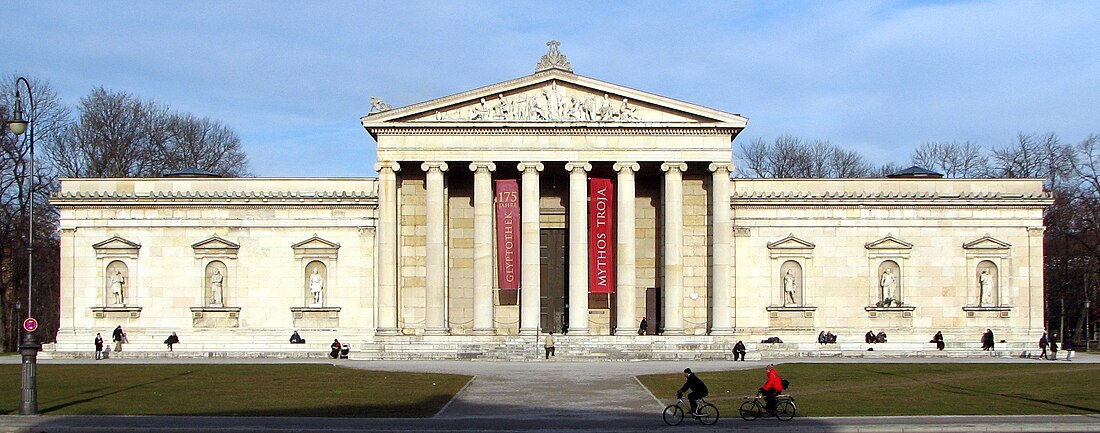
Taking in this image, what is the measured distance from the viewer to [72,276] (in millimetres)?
75000

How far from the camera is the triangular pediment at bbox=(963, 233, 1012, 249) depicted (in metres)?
76.2

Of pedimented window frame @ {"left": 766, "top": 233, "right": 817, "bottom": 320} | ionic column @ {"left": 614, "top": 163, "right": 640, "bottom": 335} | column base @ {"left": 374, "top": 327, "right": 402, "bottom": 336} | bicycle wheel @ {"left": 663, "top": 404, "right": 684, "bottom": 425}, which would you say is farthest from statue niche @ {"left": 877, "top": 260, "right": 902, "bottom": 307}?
bicycle wheel @ {"left": 663, "top": 404, "right": 684, "bottom": 425}

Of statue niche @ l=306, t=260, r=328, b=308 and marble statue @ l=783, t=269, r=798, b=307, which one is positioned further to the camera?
marble statue @ l=783, t=269, r=798, b=307

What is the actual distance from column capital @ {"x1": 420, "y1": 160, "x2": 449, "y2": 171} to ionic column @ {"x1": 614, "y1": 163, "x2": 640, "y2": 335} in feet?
30.5

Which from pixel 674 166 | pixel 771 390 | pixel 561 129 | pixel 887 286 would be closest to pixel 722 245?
pixel 674 166

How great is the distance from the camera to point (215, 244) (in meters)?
75.2

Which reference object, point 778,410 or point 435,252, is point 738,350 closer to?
point 435,252

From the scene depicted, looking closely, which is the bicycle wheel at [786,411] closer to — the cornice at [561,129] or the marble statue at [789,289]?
the cornice at [561,129]

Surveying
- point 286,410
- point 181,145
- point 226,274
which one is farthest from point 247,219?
point 286,410

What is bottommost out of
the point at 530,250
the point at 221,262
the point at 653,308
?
the point at 653,308

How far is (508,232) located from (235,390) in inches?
1110

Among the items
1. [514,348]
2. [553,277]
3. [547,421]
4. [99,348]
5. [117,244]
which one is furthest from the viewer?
[553,277]

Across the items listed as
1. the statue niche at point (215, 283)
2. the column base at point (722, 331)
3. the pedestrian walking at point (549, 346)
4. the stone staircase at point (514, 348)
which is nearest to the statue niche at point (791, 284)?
the stone staircase at point (514, 348)

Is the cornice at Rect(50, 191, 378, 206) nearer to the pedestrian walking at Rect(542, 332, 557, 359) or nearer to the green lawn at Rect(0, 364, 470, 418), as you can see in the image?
the pedestrian walking at Rect(542, 332, 557, 359)
